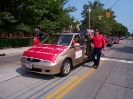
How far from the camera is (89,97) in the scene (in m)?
4.27

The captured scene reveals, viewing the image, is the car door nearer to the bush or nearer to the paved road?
the paved road

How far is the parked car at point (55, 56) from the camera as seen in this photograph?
Result: 533 cm

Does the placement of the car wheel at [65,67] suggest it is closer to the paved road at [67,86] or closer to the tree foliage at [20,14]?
the paved road at [67,86]

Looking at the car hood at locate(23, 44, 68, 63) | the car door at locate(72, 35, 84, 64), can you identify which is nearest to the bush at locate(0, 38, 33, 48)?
the car door at locate(72, 35, 84, 64)

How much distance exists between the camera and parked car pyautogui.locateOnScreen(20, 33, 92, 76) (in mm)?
5332

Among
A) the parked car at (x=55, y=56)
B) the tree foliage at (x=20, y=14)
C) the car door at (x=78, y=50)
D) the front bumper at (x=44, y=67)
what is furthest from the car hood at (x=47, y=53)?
the tree foliage at (x=20, y=14)

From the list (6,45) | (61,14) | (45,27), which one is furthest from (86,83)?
(61,14)

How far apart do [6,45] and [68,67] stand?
13.4 m

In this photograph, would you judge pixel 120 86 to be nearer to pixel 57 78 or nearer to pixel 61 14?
pixel 57 78

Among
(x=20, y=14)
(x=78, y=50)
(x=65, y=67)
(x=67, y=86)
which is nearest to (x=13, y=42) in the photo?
(x=20, y=14)

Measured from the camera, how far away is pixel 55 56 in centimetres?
541

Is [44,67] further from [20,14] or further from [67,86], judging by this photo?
[20,14]

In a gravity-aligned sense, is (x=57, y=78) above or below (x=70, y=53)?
below

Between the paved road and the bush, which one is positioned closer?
the paved road
